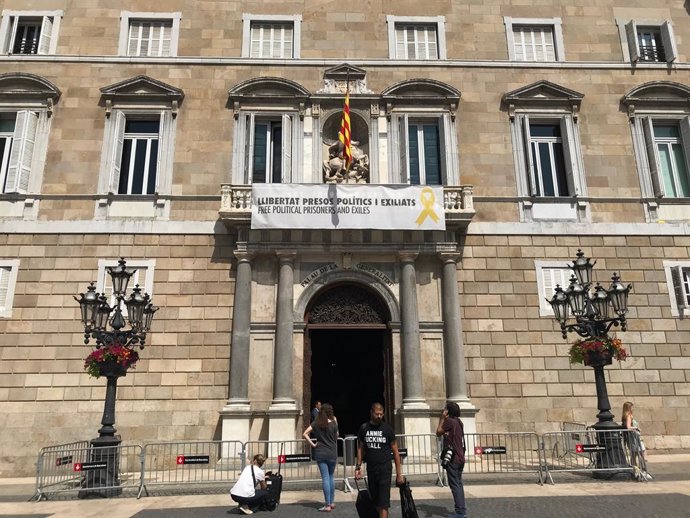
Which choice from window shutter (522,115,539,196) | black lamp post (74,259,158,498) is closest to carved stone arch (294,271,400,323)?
black lamp post (74,259,158,498)

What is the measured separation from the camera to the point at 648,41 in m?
19.8

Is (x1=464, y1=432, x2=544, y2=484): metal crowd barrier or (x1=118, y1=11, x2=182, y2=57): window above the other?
(x1=118, y1=11, x2=182, y2=57): window

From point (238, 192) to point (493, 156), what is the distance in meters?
8.53

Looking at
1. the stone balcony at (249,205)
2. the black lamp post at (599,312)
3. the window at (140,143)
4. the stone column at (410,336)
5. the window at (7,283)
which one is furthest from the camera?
the window at (140,143)

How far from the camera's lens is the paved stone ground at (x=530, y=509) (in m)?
8.96

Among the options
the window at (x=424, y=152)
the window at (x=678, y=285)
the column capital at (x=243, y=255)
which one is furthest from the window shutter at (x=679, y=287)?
the column capital at (x=243, y=255)

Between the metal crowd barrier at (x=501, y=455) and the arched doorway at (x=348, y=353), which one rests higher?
the arched doorway at (x=348, y=353)

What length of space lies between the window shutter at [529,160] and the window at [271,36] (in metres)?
8.28

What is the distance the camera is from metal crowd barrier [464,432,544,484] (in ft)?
39.3

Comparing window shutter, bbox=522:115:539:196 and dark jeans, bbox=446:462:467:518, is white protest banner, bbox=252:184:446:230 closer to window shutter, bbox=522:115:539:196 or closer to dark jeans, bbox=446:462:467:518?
window shutter, bbox=522:115:539:196

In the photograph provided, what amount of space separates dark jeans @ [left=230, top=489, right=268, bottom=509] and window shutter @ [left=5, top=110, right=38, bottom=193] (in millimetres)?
12749

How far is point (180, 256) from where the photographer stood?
16672 millimetres

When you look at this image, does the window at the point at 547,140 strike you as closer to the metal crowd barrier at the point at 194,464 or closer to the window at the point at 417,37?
the window at the point at 417,37

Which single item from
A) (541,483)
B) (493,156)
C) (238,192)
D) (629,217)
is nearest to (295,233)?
(238,192)
